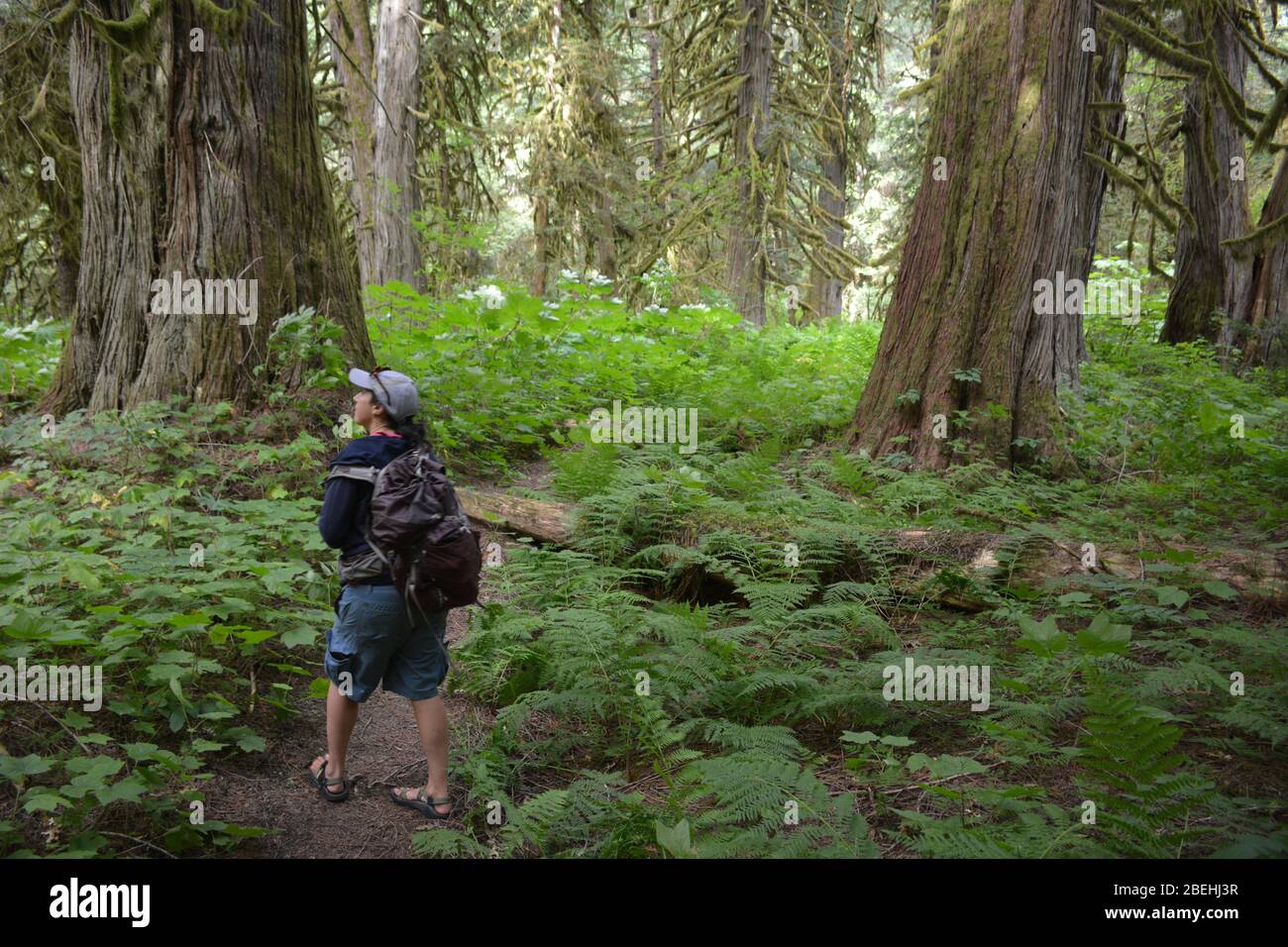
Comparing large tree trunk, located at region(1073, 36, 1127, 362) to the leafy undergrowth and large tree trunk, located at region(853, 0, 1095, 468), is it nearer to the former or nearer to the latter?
large tree trunk, located at region(853, 0, 1095, 468)

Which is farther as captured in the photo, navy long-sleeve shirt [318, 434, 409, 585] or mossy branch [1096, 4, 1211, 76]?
mossy branch [1096, 4, 1211, 76]

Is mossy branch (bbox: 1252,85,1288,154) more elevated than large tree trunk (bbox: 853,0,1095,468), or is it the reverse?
mossy branch (bbox: 1252,85,1288,154)

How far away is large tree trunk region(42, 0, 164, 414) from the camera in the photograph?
5996 mm

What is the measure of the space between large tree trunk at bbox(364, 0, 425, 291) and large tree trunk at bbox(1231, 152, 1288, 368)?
1137 cm

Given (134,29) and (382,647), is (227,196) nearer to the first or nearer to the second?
(134,29)

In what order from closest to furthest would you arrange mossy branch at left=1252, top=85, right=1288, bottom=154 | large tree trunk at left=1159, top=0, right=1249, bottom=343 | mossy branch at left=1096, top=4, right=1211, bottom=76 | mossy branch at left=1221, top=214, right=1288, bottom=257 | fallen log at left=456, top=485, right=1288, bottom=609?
fallen log at left=456, top=485, right=1288, bottom=609, mossy branch at left=1096, top=4, right=1211, bottom=76, mossy branch at left=1252, top=85, right=1288, bottom=154, mossy branch at left=1221, top=214, right=1288, bottom=257, large tree trunk at left=1159, top=0, right=1249, bottom=343

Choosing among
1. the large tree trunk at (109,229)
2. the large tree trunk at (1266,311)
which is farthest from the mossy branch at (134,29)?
the large tree trunk at (1266,311)

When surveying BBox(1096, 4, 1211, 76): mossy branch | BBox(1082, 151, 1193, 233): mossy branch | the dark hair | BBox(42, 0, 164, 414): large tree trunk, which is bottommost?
the dark hair

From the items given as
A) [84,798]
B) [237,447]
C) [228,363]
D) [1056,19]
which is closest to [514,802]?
[84,798]

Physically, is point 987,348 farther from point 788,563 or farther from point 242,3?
point 242,3

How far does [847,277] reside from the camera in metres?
13.7


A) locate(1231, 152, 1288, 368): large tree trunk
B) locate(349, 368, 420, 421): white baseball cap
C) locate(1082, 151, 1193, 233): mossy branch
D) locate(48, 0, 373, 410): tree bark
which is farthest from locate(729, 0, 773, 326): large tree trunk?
locate(349, 368, 420, 421): white baseball cap

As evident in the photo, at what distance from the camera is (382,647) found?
10.7 ft

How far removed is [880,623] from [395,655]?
2.51 m
